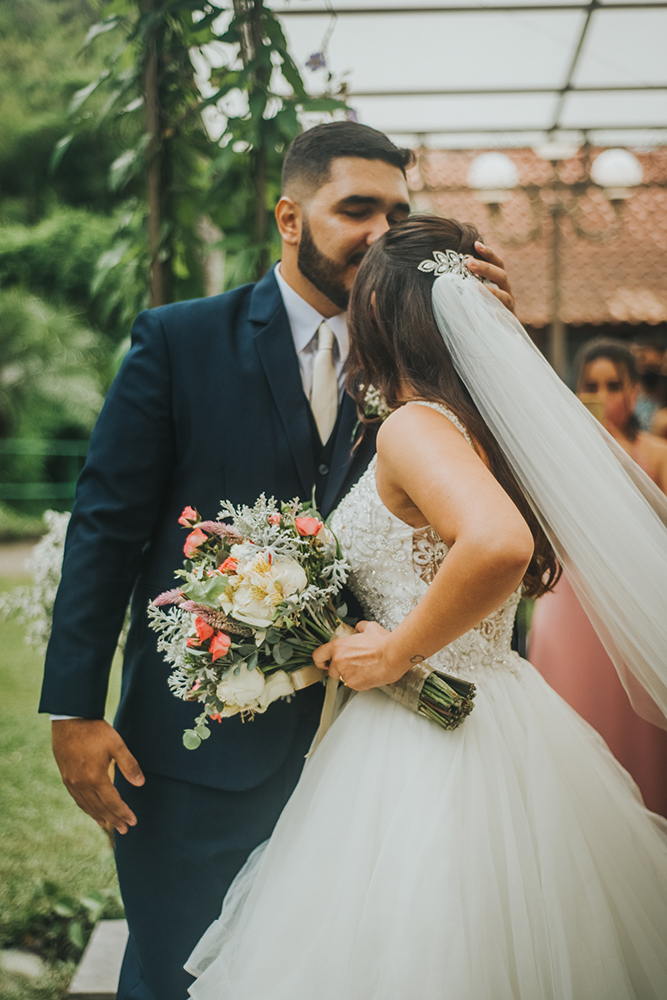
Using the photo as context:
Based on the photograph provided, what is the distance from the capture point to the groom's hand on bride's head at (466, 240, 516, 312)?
1625 millimetres

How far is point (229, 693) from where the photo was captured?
1449 millimetres

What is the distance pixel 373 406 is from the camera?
1.83 m

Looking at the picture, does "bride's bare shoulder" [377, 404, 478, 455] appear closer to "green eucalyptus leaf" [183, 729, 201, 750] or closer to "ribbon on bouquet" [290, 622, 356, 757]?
"ribbon on bouquet" [290, 622, 356, 757]

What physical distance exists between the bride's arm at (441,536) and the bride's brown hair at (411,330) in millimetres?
135

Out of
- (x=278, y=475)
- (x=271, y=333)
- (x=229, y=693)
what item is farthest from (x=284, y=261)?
(x=229, y=693)

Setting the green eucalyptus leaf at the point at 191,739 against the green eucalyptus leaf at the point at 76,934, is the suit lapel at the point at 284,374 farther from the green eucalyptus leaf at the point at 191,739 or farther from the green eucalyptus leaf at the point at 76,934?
the green eucalyptus leaf at the point at 76,934

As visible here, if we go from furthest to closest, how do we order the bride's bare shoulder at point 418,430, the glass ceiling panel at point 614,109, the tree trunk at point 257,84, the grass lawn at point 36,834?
the glass ceiling panel at point 614,109 → the grass lawn at point 36,834 → the tree trunk at point 257,84 → the bride's bare shoulder at point 418,430

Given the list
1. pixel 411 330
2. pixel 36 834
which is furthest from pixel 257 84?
pixel 36 834

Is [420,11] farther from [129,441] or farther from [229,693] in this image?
[229,693]

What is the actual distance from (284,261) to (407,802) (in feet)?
4.96

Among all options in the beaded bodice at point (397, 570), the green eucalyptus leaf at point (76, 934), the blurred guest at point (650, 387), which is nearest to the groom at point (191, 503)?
the beaded bodice at point (397, 570)

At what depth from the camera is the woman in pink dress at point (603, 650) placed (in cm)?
275

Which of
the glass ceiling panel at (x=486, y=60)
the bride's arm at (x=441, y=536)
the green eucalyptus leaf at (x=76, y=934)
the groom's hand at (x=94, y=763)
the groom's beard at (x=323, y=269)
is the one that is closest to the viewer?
the bride's arm at (x=441, y=536)

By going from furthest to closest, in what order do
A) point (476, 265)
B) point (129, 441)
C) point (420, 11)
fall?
point (420, 11) < point (129, 441) < point (476, 265)
